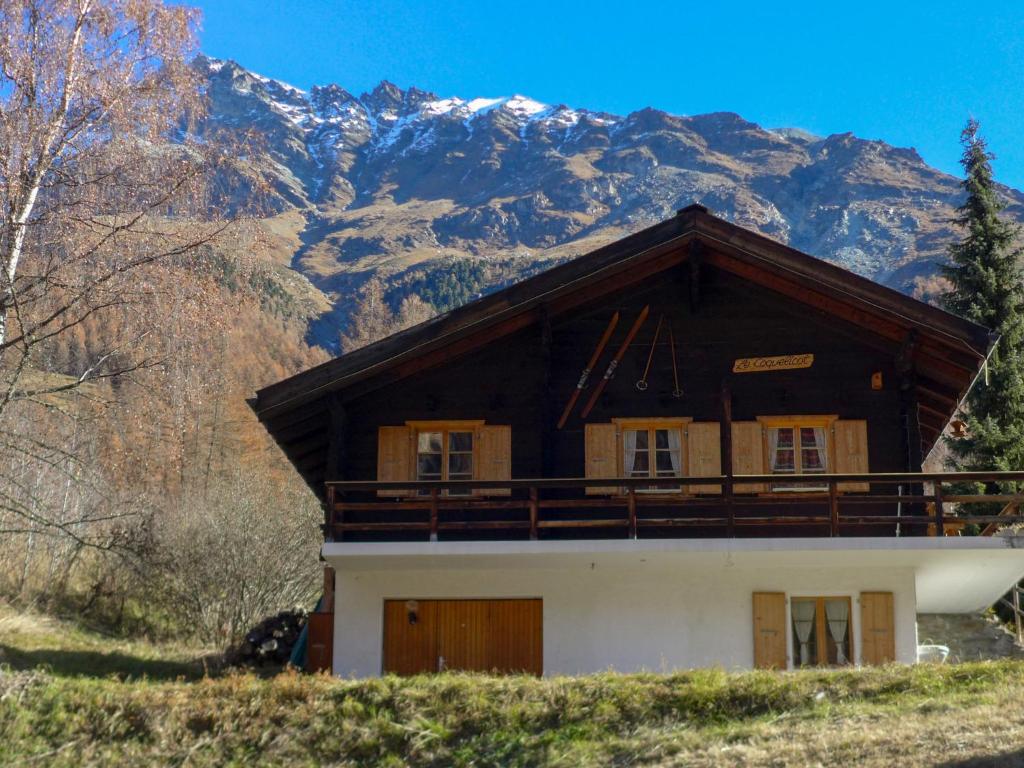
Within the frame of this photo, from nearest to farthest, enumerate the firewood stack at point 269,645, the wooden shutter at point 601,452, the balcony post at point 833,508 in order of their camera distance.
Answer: the balcony post at point 833,508 → the wooden shutter at point 601,452 → the firewood stack at point 269,645

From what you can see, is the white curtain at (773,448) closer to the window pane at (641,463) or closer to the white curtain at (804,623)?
the window pane at (641,463)

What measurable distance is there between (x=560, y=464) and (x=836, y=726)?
7.55 metres

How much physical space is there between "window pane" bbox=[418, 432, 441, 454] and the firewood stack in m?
4.01

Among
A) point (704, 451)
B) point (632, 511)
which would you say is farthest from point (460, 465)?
point (704, 451)

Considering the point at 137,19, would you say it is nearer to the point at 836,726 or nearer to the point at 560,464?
the point at 560,464

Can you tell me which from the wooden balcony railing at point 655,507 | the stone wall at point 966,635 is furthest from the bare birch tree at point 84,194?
the stone wall at point 966,635

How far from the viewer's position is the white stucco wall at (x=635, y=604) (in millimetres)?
19062

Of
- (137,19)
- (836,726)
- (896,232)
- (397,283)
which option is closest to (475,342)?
(137,19)

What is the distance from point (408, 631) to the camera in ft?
64.0

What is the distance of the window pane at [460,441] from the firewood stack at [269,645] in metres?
4.34

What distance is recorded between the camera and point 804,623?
19266mm

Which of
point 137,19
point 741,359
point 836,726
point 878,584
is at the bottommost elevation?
point 836,726

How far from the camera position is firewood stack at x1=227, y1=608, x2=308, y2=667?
69.1ft

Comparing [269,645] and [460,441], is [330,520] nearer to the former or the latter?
[460,441]
